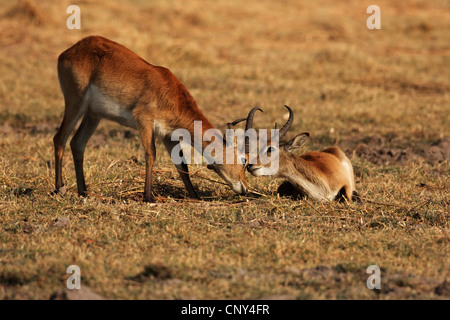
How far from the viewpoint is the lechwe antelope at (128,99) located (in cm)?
613

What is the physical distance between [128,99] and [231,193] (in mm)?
1467

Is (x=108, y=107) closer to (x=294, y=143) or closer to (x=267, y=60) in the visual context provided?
(x=294, y=143)

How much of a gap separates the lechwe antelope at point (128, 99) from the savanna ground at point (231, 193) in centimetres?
43

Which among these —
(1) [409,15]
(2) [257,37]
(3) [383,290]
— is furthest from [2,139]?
(1) [409,15]

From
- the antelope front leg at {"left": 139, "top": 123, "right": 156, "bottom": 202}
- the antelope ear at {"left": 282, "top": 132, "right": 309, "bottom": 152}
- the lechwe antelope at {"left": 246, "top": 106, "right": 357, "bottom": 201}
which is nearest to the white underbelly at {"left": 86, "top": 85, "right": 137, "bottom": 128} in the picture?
the antelope front leg at {"left": 139, "top": 123, "right": 156, "bottom": 202}

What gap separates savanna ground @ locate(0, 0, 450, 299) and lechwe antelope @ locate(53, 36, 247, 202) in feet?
1.40

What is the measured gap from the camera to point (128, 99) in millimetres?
6180

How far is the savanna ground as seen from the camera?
4352 mm

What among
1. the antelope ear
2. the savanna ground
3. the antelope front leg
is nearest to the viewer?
the savanna ground

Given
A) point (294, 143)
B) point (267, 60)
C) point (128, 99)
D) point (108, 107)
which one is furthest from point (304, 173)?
point (267, 60)

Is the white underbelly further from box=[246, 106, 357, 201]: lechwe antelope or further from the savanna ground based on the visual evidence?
box=[246, 106, 357, 201]: lechwe antelope

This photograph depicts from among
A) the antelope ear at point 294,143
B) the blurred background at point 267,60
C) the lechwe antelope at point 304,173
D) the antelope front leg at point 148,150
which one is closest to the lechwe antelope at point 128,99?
the antelope front leg at point 148,150
